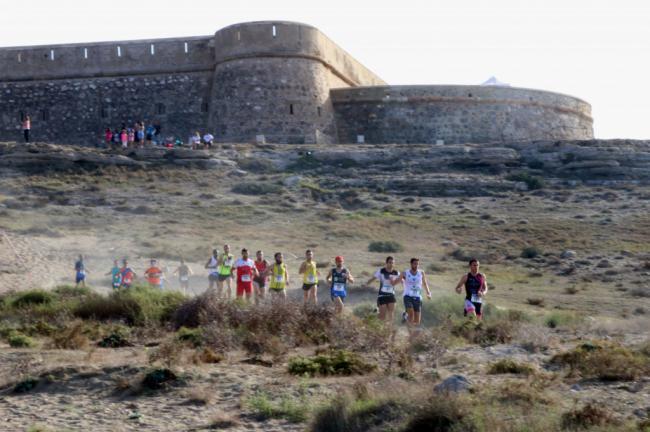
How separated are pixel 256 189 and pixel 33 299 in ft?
39.9

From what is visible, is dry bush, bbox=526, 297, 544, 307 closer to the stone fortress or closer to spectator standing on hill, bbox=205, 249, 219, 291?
spectator standing on hill, bbox=205, 249, 219, 291

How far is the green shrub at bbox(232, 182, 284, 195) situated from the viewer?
1161 inches

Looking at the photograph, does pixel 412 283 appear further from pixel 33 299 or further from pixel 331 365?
pixel 33 299

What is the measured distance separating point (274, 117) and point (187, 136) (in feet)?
8.81

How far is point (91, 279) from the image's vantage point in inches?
861

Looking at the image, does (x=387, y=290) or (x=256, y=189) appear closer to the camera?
(x=387, y=290)

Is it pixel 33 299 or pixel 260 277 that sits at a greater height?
pixel 260 277

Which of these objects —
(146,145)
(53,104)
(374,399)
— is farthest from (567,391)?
(53,104)

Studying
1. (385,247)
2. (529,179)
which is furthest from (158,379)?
(529,179)

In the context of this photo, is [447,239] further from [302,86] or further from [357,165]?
[302,86]

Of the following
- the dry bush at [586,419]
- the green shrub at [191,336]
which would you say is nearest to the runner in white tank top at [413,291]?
the green shrub at [191,336]

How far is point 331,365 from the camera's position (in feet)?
38.1

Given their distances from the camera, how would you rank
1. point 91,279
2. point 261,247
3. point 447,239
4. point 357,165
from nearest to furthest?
point 91,279
point 261,247
point 447,239
point 357,165

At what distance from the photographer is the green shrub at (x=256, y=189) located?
29498 millimetres
